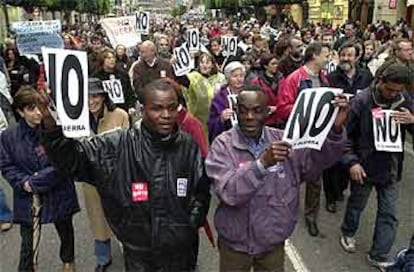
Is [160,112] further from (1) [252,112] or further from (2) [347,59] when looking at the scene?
(2) [347,59]

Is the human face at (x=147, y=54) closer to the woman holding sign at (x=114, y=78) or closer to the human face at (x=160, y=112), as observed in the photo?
the woman holding sign at (x=114, y=78)

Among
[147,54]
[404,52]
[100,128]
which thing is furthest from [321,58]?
[100,128]

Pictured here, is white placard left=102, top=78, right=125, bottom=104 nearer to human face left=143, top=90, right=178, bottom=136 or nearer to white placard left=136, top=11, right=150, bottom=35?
human face left=143, top=90, right=178, bottom=136

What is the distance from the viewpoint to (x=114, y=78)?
7305mm

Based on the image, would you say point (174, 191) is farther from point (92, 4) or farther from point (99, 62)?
point (92, 4)

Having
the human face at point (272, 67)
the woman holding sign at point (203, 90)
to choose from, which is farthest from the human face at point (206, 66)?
the human face at point (272, 67)

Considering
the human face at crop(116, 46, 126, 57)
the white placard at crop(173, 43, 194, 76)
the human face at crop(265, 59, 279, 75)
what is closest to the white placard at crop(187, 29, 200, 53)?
the human face at crop(116, 46, 126, 57)

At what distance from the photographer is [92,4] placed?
49875mm

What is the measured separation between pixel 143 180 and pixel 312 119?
929 mm

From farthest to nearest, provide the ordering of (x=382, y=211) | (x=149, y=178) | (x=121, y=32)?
(x=121, y=32) → (x=382, y=211) → (x=149, y=178)

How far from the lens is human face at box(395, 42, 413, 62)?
6.87m

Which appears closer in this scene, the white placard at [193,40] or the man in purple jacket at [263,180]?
the man in purple jacket at [263,180]

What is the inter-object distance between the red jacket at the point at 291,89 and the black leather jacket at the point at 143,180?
318 cm

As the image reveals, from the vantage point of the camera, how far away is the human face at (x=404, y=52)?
687 cm
